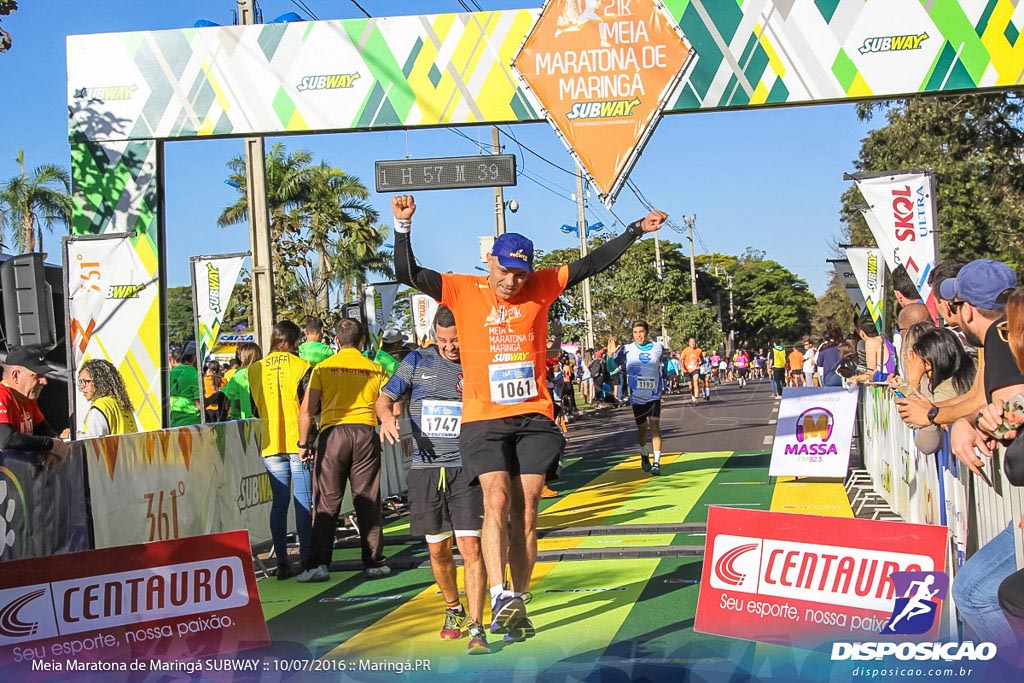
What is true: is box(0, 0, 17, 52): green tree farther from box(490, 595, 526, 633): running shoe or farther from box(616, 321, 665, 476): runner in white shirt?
box(490, 595, 526, 633): running shoe

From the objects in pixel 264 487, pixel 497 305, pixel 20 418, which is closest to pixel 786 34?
pixel 497 305

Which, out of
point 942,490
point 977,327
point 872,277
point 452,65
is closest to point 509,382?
point 977,327

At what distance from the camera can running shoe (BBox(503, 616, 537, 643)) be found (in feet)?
19.7

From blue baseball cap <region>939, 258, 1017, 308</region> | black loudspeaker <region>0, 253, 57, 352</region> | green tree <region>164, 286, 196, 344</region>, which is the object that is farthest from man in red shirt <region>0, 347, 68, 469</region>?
green tree <region>164, 286, 196, 344</region>

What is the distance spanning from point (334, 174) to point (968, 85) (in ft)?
98.7

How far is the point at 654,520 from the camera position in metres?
10.7

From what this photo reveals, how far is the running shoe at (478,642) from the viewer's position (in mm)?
6043

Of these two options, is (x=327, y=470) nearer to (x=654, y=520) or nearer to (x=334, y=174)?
(x=654, y=520)

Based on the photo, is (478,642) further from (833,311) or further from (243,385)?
(833,311)

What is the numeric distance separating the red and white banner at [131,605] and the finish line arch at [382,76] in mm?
5756

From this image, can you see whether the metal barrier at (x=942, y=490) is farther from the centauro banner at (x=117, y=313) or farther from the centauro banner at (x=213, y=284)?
the centauro banner at (x=213, y=284)

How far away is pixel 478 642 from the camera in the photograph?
6.05 m

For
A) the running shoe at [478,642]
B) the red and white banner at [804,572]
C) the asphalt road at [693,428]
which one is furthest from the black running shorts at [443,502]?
the asphalt road at [693,428]

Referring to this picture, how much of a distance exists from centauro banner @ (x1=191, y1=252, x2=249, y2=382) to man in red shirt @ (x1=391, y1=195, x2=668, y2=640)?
31.5ft
